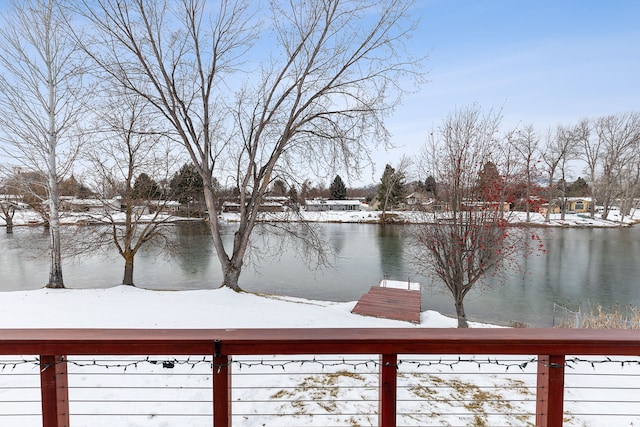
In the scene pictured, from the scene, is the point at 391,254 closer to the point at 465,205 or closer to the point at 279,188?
the point at 279,188

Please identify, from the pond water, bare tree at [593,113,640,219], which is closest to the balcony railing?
the pond water

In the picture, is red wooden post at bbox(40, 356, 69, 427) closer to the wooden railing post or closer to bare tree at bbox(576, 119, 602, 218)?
the wooden railing post

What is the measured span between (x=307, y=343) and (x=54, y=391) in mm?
946

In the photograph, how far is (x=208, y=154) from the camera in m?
7.08

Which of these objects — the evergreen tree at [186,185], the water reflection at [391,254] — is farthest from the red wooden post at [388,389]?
the water reflection at [391,254]

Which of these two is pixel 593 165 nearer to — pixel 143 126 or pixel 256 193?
pixel 256 193

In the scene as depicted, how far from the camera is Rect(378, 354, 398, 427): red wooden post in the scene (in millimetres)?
1102

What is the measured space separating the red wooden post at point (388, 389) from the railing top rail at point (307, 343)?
5 cm

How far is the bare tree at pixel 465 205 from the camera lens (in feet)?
16.7

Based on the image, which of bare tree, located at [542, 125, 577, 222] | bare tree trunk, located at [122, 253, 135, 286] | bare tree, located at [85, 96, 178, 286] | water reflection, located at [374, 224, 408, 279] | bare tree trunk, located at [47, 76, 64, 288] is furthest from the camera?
bare tree, located at [542, 125, 577, 222]

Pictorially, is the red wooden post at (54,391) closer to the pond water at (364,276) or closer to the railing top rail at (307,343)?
the railing top rail at (307,343)

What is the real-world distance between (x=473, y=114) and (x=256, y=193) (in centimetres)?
473

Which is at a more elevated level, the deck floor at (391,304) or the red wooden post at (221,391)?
the red wooden post at (221,391)

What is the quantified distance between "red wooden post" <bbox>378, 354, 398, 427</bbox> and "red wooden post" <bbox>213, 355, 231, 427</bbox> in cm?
57
